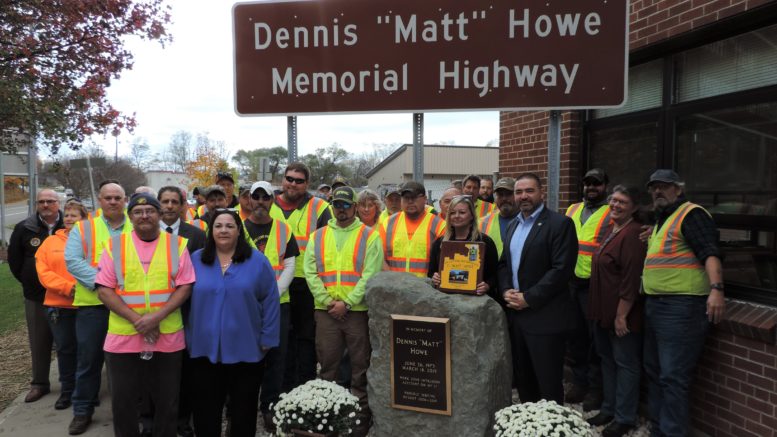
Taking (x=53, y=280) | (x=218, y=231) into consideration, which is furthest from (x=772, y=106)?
(x=53, y=280)

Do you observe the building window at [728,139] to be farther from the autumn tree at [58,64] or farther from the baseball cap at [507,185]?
the autumn tree at [58,64]

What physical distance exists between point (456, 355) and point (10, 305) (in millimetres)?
9276

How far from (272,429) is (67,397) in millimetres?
2176

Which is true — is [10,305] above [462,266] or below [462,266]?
below

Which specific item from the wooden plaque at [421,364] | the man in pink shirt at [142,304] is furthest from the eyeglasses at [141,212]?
the wooden plaque at [421,364]

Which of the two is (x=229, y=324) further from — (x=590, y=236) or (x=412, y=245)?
(x=590, y=236)

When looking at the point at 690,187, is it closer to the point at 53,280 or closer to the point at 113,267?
the point at 113,267

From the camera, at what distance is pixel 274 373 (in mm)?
4492

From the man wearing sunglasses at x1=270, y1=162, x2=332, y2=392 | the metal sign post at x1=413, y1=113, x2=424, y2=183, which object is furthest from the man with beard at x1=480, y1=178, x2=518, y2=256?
the man wearing sunglasses at x1=270, y1=162, x2=332, y2=392

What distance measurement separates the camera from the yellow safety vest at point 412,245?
15.4 ft

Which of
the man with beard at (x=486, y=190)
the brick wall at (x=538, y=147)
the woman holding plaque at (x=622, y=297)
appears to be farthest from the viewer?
the man with beard at (x=486, y=190)

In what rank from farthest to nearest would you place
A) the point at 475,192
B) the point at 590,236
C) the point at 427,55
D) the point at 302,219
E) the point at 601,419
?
the point at 475,192, the point at 302,219, the point at 590,236, the point at 601,419, the point at 427,55

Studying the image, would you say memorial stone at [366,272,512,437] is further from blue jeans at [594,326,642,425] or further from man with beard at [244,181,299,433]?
blue jeans at [594,326,642,425]

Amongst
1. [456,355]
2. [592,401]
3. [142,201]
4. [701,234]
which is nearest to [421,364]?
[456,355]
